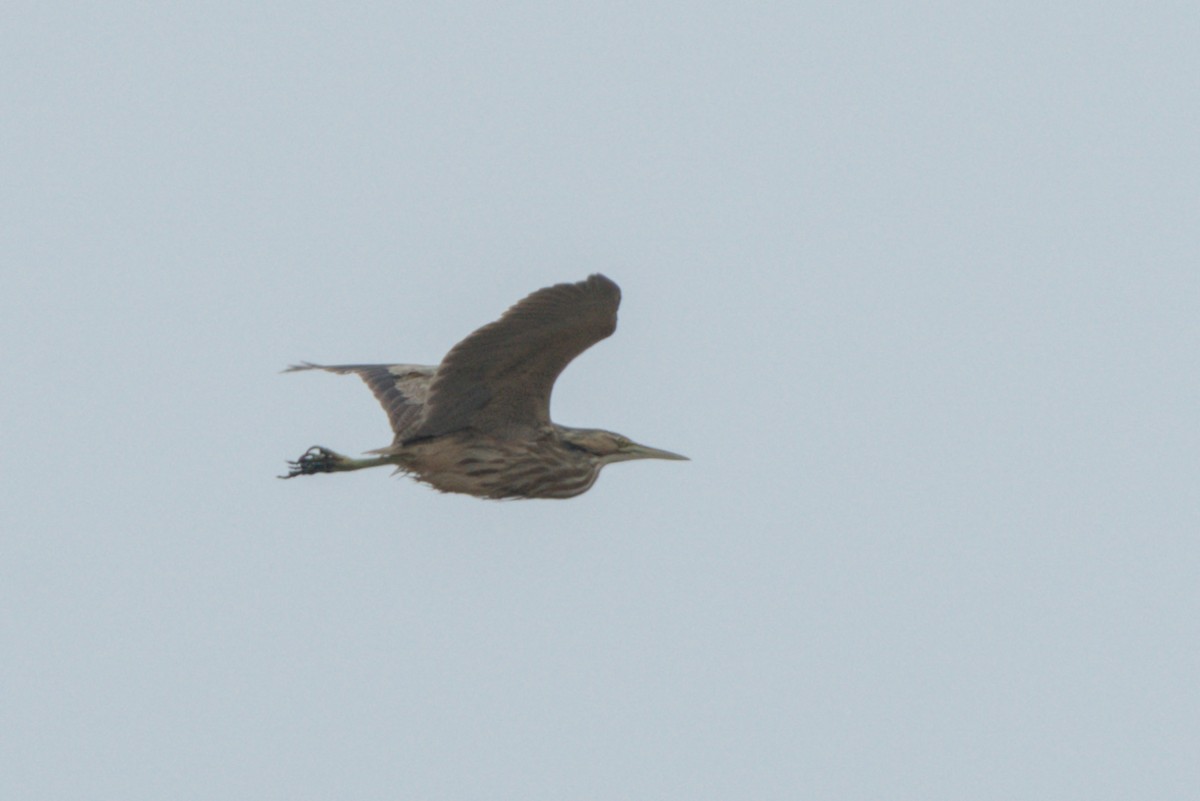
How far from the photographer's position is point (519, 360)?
8.80 meters

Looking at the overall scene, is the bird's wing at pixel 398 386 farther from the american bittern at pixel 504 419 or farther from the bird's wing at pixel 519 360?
the bird's wing at pixel 519 360

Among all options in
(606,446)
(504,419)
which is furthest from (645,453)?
(504,419)

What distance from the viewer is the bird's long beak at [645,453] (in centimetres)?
1002

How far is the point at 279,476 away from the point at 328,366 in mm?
1295

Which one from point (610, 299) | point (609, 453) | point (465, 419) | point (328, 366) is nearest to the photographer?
point (610, 299)

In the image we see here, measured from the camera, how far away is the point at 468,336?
838cm

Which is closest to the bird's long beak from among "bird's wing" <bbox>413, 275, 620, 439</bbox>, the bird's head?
the bird's head

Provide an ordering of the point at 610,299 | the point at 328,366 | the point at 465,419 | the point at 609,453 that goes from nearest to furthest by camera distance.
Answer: the point at 610,299 → the point at 465,419 → the point at 609,453 → the point at 328,366

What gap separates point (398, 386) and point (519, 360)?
59.7 inches

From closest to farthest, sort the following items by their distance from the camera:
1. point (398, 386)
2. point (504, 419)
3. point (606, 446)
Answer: point (504, 419) < point (606, 446) < point (398, 386)

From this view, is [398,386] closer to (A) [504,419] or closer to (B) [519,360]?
(A) [504,419]

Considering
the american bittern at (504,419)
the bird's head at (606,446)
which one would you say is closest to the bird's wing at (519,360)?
the american bittern at (504,419)

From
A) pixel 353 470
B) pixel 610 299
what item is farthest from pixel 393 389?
pixel 610 299

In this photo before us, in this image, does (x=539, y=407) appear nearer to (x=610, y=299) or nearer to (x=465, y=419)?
(x=465, y=419)
